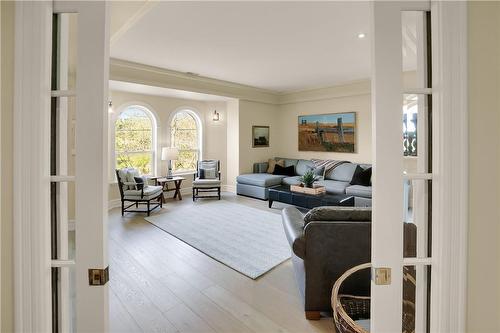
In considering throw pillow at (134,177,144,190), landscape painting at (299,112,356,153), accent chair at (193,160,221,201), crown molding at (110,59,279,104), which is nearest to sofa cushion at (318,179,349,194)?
landscape painting at (299,112,356,153)

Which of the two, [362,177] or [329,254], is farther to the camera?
[362,177]

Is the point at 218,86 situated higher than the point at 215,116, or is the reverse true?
the point at 218,86

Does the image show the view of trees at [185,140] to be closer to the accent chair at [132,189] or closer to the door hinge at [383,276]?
the accent chair at [132,189]

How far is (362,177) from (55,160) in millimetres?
5303

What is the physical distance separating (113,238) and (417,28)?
401cm

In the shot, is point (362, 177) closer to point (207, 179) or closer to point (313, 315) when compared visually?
point (207, 179)

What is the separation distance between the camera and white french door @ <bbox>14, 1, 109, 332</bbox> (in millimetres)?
821

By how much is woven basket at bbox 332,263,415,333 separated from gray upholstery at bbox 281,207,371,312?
129 millimetres

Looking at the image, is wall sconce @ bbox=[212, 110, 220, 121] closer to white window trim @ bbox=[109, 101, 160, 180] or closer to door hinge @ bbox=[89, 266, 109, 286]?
white window trim @ bbox=[109, 101, 160, 180]

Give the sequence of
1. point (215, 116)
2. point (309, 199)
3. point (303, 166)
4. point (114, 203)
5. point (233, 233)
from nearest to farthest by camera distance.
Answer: point (233, 233), point (309, 199), point (114, 203), point (303, 166), point (215, 116)

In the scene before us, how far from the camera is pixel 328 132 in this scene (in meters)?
6.53

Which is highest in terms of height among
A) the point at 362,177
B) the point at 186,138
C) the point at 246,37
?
the point at 246,37

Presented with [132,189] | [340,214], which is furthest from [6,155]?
[132,189]

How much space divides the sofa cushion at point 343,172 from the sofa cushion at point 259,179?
1204mm
